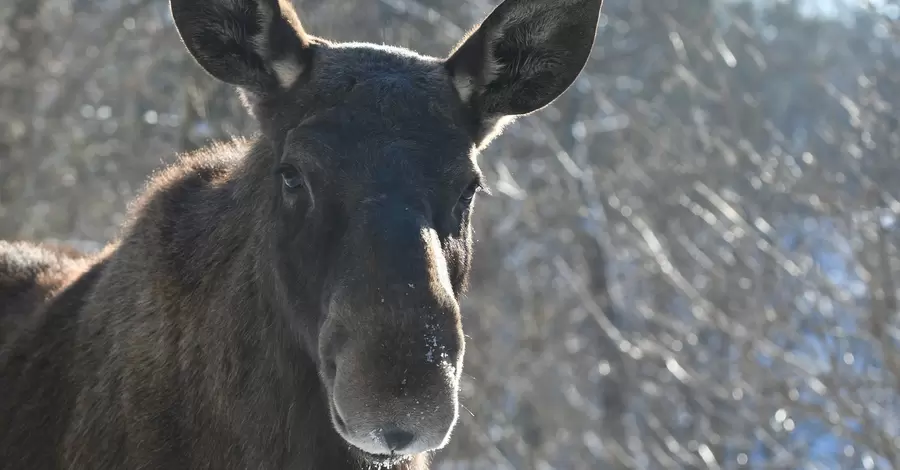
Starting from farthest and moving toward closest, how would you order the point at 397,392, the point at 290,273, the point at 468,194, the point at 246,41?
the point at 246,41, the point at 468,194, the point at 290,273, the point at 397,392

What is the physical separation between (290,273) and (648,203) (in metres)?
12.6

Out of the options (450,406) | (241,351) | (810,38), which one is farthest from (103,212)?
(450,406)

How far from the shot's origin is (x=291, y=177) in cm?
317

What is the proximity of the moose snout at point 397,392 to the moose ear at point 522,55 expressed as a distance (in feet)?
4.32

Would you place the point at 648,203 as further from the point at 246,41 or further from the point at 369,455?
the point at 369,455

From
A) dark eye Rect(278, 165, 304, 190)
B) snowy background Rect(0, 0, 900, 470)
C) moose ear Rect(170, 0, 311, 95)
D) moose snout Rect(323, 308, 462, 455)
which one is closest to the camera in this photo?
moose snout Rect(323, 308, 462, 455)

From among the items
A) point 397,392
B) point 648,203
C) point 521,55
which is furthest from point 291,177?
point 648,203

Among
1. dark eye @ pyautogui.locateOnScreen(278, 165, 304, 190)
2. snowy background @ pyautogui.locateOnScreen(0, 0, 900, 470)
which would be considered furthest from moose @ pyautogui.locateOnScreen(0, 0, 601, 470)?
snowy background @ pyautogui.locateOnScreen(0, 0, 900, 470)

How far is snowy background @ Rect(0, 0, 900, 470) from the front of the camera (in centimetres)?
889

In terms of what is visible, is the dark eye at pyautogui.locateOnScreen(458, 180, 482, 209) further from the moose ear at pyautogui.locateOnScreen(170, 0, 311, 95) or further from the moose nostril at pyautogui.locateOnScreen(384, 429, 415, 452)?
the moose nostril at pyautogui.locateOnScreen(384, 429, 415, 452)

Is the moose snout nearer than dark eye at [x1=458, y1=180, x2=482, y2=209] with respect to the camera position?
Yes

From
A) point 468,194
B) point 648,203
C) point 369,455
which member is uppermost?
point 468,194

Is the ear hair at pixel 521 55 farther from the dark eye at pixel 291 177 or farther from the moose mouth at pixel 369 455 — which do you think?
the moose mouth at pixel 369 455

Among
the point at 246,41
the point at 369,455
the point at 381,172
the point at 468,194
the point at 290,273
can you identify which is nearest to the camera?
the point at 369,455
